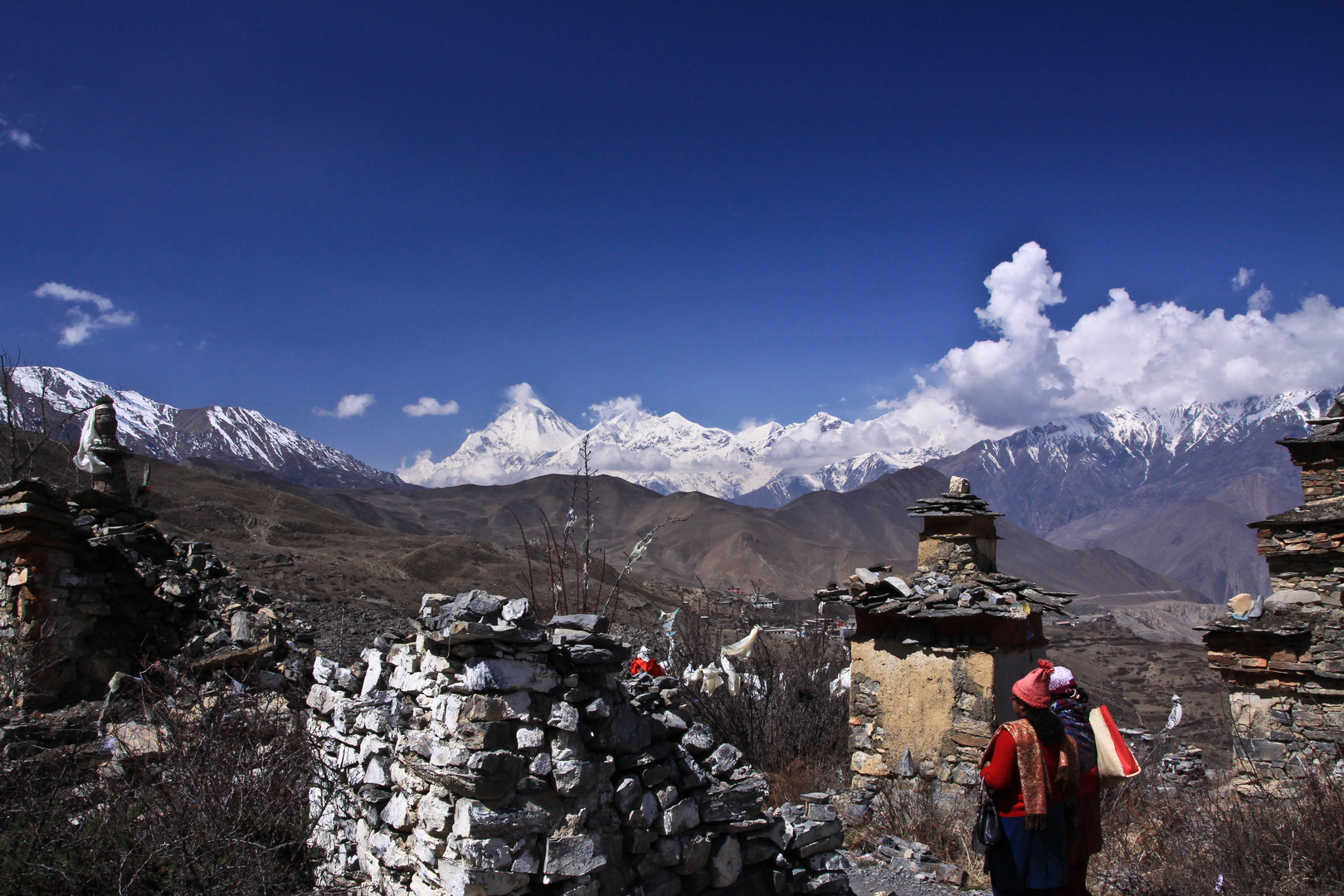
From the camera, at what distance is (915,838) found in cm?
777

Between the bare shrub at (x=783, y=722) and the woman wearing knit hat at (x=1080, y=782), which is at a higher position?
the woman wearing knit hat at (x=1080, y=782)

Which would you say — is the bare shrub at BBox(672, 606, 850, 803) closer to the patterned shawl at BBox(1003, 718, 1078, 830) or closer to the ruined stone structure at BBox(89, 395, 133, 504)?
the patterned shawl at BBox(1003, 718, 1078, 830)

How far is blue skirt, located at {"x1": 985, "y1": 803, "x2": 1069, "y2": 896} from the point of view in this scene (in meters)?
4.07

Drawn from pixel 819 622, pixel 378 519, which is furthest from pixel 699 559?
pixel 819 622

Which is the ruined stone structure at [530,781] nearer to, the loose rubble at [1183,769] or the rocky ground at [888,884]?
the rocky ground at [888,884]

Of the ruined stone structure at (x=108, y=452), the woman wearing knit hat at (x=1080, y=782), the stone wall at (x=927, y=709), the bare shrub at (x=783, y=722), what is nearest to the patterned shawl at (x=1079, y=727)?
the woman wearing knit hat at (x=1080, y=782)

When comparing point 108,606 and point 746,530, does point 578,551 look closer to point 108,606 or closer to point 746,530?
point 108,606

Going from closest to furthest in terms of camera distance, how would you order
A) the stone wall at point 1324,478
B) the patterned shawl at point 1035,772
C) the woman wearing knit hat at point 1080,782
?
the patterned shawl at point 1035,772, the woman wearing knit hat at point 1080,782, the stone wall at point 1324,478

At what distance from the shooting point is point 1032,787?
13.3ft

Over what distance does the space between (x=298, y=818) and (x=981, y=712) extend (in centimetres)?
697

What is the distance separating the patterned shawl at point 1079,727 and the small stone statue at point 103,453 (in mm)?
11970

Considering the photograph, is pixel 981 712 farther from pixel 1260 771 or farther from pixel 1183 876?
pixel 1260 771

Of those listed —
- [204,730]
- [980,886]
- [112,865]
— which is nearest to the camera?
[112,865]

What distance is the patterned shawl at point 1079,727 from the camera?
14.2ft
